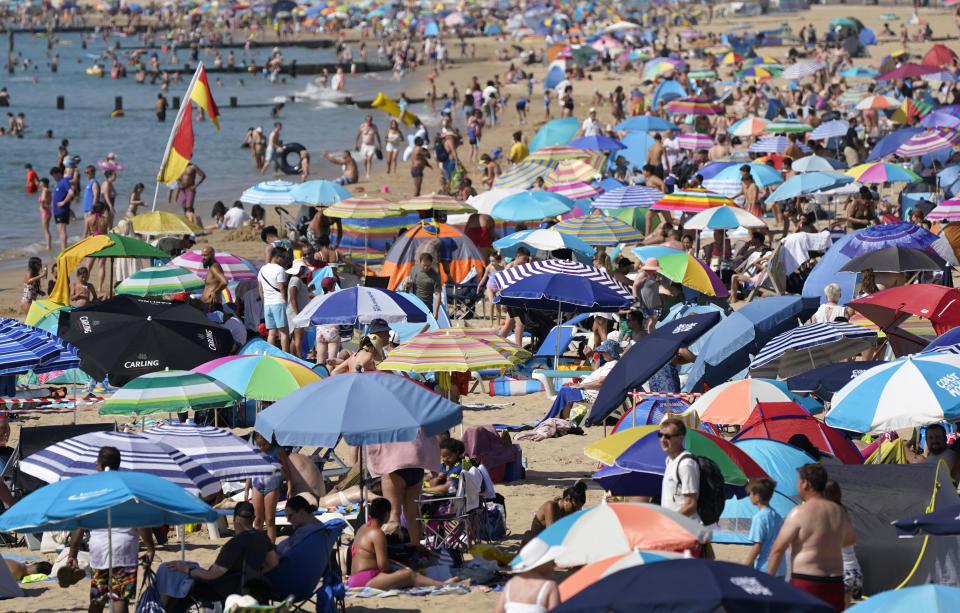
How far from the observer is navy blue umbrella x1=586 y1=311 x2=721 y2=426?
9523 millimetres

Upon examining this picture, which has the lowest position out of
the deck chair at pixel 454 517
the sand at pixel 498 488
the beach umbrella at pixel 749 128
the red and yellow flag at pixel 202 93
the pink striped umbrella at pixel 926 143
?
the sand at pixel 498 488

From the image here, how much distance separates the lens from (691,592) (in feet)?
15.2

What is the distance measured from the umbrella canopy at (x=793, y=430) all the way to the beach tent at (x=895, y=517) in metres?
0.84

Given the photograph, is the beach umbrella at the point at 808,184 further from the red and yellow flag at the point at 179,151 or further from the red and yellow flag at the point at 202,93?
the red and yellow flag at the point at 179,151

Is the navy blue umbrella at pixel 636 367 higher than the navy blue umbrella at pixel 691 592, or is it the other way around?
the navy blue umbrella at pixel 691 592

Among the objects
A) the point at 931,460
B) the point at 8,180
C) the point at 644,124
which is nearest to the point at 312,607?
the point at 931,460

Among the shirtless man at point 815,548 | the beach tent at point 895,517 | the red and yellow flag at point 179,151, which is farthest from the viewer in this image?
the red and yellow flag at point 179,151

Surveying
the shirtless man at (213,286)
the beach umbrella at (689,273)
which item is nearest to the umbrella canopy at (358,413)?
the shirtless man at (213,286)

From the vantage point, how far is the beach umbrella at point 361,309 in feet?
38.0

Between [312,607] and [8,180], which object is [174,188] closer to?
[8,180]

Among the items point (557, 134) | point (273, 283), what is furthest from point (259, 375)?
point (557, 134)

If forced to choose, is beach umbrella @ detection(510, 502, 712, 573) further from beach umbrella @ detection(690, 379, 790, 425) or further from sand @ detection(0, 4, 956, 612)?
beach umbrella @ detection(690, 379, 790, 425)

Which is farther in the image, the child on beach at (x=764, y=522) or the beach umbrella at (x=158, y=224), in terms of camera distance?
the beach umbrella at (x=158, y=224)

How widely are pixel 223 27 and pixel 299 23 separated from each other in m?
6.39
